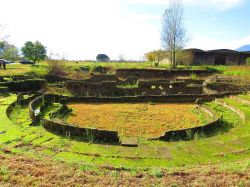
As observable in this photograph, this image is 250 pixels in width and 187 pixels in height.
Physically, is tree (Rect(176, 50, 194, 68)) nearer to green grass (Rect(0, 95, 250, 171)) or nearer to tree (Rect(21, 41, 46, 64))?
tree (Rect(21, 41, 46, 64))

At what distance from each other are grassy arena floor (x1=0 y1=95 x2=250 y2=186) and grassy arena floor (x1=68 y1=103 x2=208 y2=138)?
10.0 feet

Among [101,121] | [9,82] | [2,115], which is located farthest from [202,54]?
[2,115]

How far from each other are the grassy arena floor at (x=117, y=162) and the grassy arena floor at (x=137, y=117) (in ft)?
10.0

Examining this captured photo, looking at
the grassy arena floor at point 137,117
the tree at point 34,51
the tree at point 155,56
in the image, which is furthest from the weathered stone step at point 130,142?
the tree at point 34,51

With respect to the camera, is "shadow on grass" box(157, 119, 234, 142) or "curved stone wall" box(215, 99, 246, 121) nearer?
"shadow on grass" box(157, 119, 234, 142)

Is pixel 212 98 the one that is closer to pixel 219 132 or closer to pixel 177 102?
pixel 177 102

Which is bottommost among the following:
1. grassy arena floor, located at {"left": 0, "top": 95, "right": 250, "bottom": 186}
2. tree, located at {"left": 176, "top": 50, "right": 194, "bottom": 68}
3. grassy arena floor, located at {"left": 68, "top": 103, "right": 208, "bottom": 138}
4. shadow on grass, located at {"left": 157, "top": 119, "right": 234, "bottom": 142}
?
grassy arena floor, located at {"left": 68, "top": 103, "right": 208, "bottom": 138}

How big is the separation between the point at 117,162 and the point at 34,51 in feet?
178

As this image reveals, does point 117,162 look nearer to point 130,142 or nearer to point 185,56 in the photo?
point 130,142

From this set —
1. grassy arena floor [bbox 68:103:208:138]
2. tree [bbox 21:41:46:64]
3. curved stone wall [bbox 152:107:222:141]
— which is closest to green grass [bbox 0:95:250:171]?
curved stone wall [bbox 152:107:222:141]

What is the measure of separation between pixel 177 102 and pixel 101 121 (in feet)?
28.4

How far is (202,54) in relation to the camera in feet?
152

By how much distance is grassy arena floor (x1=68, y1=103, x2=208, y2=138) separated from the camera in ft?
41.5

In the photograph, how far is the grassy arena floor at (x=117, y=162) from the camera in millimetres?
5695
